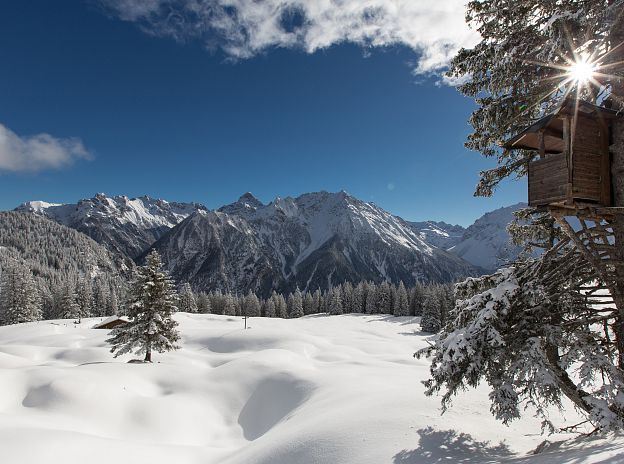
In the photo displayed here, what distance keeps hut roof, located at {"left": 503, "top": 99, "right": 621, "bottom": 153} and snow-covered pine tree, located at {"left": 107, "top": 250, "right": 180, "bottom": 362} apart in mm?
25945

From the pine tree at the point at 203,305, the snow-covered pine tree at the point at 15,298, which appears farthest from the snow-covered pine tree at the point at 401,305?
the snow-covered pine tree at the point at 15,298

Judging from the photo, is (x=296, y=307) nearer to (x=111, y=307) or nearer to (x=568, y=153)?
(x=111, y=307)

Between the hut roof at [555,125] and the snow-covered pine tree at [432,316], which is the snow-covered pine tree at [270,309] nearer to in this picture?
the snow-covered pine tree at [432,316]

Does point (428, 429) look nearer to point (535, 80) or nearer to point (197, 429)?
point (535, 80)

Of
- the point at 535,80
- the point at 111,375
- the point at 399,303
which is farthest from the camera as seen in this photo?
the point at 399,303

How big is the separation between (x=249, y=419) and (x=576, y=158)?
59.4 feet

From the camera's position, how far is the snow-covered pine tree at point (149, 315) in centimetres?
2714

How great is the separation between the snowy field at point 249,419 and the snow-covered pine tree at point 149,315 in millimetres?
3446

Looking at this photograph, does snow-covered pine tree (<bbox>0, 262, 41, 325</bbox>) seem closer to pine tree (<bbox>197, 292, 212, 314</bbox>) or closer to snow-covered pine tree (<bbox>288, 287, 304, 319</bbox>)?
pine tree (<bbox>197, 292, 212, 314</bbox>)

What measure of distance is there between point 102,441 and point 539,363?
45.6ft

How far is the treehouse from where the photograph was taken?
7.47 m

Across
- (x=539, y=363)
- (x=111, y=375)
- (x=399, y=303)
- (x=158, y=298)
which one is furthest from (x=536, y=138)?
(x=399, y=303)

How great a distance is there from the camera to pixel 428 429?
9.81 metres

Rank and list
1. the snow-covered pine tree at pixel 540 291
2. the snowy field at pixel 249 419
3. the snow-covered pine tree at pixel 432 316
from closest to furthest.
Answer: the snow-covered pine tree at pixel 540 291 → the snowy field at pixel 249 419 → the snow-covered pine tree at pixel 432 316
